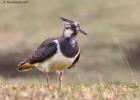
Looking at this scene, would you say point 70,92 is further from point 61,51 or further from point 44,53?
point 44,53

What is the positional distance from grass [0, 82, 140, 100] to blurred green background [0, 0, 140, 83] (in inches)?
427

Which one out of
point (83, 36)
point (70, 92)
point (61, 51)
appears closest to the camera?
point (70, 92)

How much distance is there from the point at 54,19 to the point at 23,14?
62.7 inches

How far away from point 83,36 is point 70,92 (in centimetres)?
1926

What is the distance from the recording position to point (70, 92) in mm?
10516

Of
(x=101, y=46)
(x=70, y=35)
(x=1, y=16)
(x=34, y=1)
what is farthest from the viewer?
(x=34, y=1)

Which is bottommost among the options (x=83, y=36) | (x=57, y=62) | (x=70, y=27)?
(x=83, y=36)

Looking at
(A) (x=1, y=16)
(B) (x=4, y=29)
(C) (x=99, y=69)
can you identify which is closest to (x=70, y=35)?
(C) (x=99, y=69)

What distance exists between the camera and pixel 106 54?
88.1 ft

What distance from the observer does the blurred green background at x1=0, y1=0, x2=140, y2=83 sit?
82.3ft

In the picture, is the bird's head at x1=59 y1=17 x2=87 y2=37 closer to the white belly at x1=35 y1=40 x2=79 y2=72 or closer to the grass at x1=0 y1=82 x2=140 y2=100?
the white belly at x1=35 y1=40 x2=79 y2=72

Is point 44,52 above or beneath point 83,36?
above

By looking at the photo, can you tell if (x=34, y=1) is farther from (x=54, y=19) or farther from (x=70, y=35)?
(x=70, y=35)

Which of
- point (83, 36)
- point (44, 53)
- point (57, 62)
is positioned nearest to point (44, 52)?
point (44, 53)
